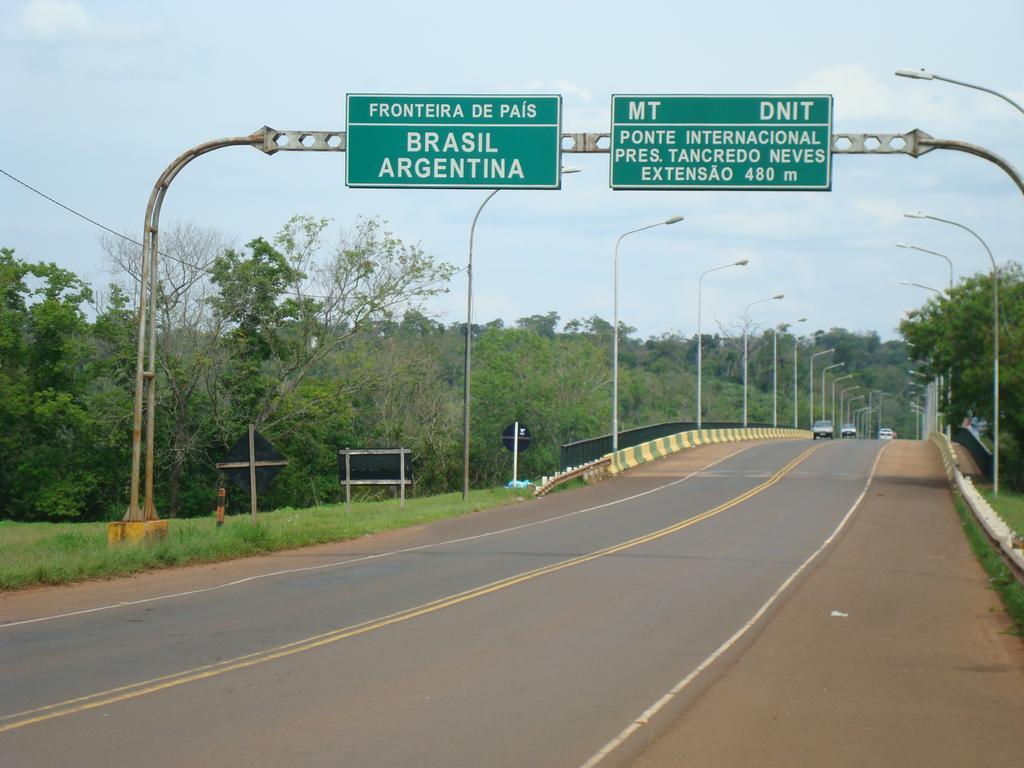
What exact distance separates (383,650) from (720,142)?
10.6m

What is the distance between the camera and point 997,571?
19891mm

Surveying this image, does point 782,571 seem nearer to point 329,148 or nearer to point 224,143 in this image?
point 329,148

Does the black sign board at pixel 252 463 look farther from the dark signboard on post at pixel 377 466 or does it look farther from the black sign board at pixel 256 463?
the dark signboard on post at pixel 377 466

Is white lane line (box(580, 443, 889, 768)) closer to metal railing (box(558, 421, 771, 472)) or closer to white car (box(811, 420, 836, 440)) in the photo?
metal railing (box(558, 421, 771, 472))

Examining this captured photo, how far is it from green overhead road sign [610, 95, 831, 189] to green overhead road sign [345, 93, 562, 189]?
110 centimetres

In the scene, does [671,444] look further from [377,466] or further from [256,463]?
[256,463]

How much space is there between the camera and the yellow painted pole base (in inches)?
778

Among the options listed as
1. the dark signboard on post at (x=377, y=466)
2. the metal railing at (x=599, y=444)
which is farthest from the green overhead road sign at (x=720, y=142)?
the metal railing at (x=599, y=444)

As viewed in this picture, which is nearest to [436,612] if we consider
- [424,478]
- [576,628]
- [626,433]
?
[576,628]

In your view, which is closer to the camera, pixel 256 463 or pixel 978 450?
pixel 256 463

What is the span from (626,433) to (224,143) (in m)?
32.9

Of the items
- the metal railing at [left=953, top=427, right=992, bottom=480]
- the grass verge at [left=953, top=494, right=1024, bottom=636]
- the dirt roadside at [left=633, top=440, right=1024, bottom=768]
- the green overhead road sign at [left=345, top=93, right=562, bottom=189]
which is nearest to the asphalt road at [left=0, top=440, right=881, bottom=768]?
the dirt roadside at [left=633, top=440, right=1024, bottom=768]

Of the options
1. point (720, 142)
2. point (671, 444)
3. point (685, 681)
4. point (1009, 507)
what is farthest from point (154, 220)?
point (671, 444)

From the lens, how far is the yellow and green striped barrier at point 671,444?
46.5 m
